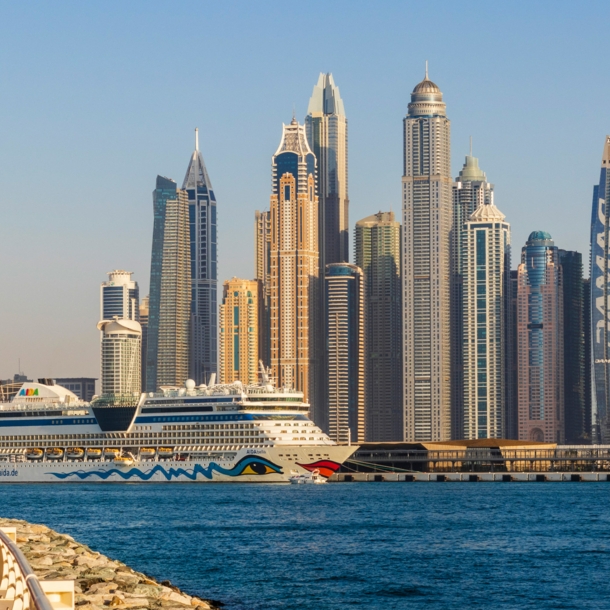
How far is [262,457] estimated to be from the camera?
115 m

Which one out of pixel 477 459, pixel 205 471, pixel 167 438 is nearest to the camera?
pixel 205 471

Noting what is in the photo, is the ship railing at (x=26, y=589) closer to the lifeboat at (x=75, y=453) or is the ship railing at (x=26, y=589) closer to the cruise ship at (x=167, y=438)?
the cruise ship at (x=167, y=438)

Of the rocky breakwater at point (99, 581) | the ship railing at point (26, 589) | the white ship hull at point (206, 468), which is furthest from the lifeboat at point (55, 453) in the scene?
the ship railing at point (26, 589)

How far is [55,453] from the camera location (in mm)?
125500

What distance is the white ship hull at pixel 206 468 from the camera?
376ft

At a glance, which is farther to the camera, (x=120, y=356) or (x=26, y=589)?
(x=120, y=356)

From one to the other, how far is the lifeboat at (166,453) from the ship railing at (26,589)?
10135cm

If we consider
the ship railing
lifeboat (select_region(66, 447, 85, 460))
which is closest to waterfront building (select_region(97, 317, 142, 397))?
lifeboat (select_region(66, 447, 85, 460))

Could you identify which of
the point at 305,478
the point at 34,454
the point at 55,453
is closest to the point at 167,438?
the point at 55,453

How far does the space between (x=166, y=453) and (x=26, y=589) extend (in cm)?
10556

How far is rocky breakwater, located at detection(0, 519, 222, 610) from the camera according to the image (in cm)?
2820

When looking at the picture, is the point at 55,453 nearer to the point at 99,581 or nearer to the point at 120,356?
the point at 120,356

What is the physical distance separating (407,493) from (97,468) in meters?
31.1

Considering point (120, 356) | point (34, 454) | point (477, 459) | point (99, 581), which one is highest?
point (120, 356)
